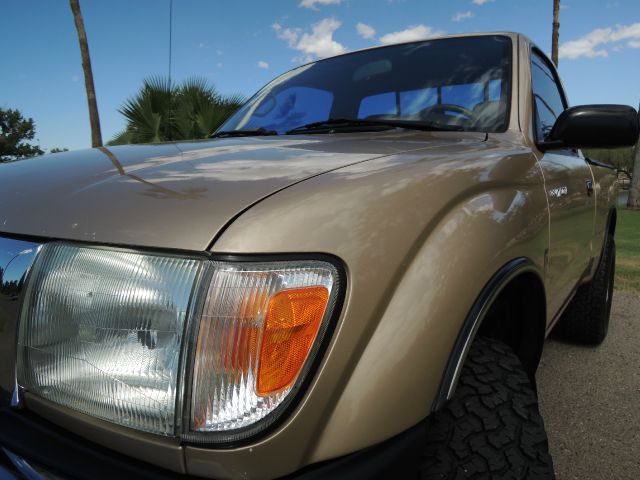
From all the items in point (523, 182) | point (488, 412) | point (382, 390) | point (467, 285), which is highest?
point (523, 182)

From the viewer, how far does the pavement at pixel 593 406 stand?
76.1 inches

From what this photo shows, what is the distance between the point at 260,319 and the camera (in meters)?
0.81

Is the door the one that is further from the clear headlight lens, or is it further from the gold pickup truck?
the clear headlight lens

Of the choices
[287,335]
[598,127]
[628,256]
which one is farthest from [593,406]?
[628,256]

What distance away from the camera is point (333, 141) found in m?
1.52

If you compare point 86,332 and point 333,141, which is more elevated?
point 333,141

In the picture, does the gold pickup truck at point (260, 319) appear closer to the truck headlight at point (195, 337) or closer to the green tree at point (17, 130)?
the truck headlight at point (195, 337)

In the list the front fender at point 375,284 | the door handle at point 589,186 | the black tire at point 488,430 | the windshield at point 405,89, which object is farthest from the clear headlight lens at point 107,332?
the door handle at point 589,186

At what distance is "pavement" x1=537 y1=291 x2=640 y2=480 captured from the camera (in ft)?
6.34

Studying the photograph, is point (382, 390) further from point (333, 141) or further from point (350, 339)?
point (333, 141)

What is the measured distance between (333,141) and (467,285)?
2.27 feet

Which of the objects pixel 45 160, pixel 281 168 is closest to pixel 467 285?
pixel 281 168

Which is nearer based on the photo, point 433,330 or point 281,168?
point 433,330

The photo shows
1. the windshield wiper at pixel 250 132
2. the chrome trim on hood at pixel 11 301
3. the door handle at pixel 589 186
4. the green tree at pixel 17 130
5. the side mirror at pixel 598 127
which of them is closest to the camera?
the chrome trim on hood at pixel 11 301
